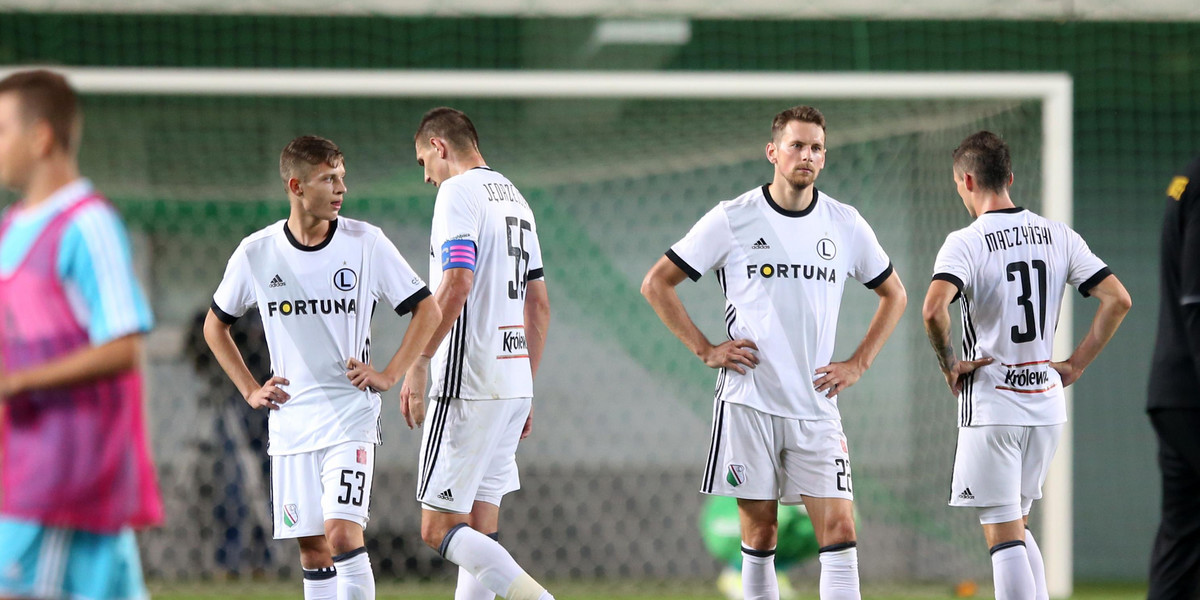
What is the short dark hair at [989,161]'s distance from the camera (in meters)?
4.58

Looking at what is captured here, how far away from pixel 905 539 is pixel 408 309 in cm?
478

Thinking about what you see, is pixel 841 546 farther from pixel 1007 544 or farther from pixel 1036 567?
pixel 1036 567

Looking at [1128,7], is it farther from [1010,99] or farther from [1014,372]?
[1014,372]

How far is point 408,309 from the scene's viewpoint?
14.3 ft

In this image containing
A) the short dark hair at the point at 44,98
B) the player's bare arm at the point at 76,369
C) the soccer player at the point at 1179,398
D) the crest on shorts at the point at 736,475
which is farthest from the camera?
the crest on shorts at the point at 736,475

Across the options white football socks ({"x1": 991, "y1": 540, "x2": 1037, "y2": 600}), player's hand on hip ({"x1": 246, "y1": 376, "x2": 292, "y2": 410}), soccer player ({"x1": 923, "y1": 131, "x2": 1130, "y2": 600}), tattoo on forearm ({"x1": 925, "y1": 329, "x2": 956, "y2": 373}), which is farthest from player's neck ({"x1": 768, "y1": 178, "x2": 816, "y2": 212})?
player's hand on hip ({"x1": 246, "y1": 376, "x2": 292, "y2": 410})

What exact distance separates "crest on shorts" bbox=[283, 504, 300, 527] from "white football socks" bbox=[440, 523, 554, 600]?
0.52 metres

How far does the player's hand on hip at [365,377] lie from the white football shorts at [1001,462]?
2.15 metres

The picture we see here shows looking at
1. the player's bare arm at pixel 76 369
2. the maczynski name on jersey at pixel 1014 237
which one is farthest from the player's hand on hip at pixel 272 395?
the maczynski name on jersey at pixel 1014 237

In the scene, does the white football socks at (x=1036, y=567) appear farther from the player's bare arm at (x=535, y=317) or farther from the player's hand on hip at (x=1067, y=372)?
the player's bare arm at (x=535, y=317)

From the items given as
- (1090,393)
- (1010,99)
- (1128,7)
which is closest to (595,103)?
(1010,99)

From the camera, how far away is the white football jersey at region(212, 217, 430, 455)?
13.8 ft

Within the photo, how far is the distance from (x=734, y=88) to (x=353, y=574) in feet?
13.3

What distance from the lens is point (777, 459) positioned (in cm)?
432
